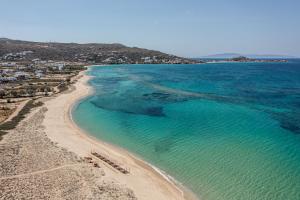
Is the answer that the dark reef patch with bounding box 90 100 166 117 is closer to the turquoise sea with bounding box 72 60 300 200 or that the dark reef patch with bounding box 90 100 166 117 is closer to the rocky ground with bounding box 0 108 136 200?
the turquoise sea with bounding box 72 60 300 200

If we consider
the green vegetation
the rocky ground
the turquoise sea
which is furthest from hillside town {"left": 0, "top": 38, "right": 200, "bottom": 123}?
the rocky ground

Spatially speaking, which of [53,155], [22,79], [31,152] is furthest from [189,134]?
[22,79]

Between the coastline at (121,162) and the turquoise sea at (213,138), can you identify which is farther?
the turquoise sea at (213,138)

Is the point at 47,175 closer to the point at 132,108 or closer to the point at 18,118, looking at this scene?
the point at 18,118

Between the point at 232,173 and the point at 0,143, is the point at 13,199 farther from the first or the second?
the point at 232,173

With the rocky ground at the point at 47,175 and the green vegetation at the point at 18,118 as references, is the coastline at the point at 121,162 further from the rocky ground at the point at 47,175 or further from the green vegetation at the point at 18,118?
the green vegetation at the point at 18,118

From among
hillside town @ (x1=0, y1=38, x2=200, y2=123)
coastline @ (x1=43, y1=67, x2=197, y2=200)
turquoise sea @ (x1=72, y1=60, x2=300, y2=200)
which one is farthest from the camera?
hillside town @ (x1=0, y1=38, x2=200, y2=123)

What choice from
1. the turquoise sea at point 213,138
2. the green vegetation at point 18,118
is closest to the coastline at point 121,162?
the turquoise sea at point 213,138
